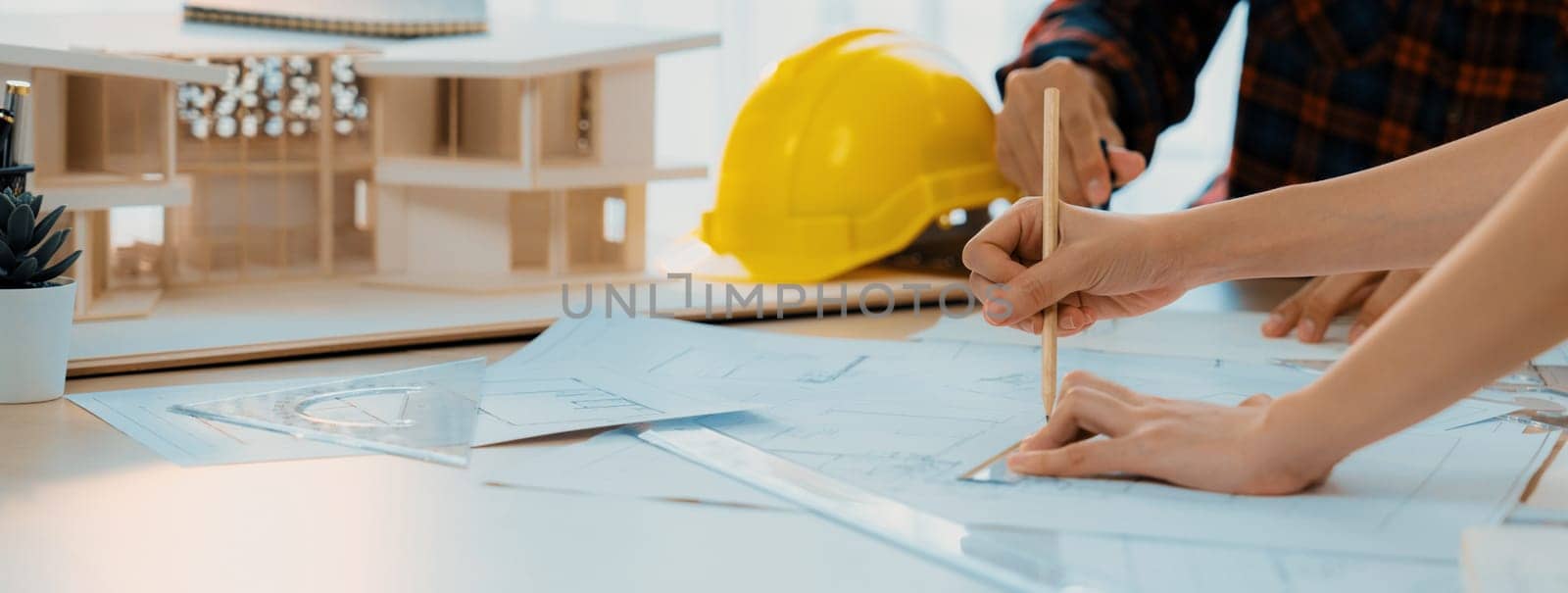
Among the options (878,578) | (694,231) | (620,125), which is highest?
(620,125)

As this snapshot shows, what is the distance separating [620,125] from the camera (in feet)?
4.75

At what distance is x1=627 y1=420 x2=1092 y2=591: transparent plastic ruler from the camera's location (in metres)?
0.60

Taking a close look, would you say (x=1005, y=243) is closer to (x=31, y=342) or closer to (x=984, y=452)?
(x=984, y=452)

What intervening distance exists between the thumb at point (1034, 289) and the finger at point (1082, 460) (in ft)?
0.40

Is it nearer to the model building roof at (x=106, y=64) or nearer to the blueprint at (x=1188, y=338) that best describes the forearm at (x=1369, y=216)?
the blueprint at (x=1188, y=338)

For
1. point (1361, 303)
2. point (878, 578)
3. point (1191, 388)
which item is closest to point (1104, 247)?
point (1191, 388)

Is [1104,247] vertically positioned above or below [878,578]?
above

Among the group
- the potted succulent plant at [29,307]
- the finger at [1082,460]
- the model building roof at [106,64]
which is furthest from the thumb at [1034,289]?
the model building roof at [106,64]

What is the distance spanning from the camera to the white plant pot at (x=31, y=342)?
890mm

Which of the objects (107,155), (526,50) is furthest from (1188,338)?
(107,155)

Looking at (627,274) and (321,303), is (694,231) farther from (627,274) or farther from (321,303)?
(321,303)

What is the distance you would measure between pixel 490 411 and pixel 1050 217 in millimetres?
346

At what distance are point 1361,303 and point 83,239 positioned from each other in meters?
1.03

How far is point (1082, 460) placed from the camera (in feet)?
2.40
